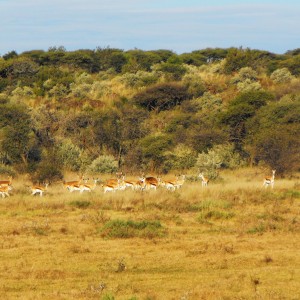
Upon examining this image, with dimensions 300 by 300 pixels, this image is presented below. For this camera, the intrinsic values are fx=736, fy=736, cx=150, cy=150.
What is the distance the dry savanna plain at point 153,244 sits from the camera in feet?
34.4

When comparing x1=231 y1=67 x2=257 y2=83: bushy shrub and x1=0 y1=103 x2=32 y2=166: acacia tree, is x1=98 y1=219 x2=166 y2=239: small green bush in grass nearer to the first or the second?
x1=0 y1=103 x2=32 y2=166: acacia tree

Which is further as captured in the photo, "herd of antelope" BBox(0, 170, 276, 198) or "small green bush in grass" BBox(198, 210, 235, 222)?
"herd of antelope" BBox(0, 170, 276, 198)

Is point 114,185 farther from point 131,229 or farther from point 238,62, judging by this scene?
point 238,62

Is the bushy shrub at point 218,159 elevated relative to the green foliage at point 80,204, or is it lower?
elevated

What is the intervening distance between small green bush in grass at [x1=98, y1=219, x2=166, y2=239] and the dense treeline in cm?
1052

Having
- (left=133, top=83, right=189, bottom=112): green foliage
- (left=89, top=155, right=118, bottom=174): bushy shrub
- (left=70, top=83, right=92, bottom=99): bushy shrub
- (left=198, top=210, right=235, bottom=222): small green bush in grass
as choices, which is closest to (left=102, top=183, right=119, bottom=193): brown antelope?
(left=198, top=210, right=235, bottom=222): small green bush in grass

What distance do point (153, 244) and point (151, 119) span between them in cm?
2528

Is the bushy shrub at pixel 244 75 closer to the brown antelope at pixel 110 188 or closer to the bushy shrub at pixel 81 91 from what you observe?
the bushy shrub at pixel 81 91

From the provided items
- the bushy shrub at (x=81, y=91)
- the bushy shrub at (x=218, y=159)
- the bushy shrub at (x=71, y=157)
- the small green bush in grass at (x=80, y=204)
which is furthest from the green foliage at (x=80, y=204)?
the bushy shrub at (x=81, y=91)

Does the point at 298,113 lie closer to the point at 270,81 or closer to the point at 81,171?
the point at 81,171

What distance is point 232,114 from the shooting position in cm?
3522

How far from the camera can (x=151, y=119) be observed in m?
39.2

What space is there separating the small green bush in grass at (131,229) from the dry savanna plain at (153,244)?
23mm

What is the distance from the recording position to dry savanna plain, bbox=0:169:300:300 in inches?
412
